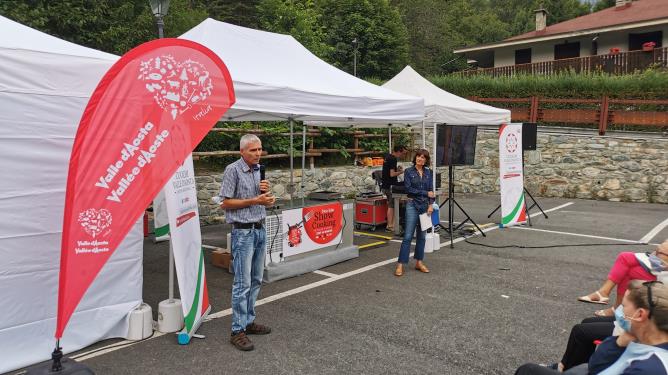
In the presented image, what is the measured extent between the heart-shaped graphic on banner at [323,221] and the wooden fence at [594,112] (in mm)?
11620

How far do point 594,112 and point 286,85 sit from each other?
1359 centimetres

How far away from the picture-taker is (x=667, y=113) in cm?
1443

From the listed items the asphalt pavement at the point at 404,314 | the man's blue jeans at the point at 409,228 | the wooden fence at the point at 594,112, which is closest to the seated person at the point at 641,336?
the asphalt pavement at the point at 404,314

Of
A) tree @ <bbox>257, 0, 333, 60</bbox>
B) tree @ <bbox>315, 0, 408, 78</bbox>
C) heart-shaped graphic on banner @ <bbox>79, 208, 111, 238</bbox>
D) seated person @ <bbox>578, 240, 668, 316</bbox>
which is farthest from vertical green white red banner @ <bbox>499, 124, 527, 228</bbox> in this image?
tree @ <bbox>315, 0, 408, 78</bbox>

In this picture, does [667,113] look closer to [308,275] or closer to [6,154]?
[308,275]

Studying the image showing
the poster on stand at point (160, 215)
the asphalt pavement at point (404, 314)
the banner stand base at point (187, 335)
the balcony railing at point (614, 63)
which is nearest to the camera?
the asphalt pavement at point (404, 314)

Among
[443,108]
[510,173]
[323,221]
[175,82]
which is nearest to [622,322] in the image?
[175,82]

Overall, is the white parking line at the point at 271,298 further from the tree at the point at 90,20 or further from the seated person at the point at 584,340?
the tree at the point at 90,20

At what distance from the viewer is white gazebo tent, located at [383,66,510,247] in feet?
29.0

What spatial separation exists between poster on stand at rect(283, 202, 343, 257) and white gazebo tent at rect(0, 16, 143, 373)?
8.11 ft

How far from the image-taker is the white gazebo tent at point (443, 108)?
29.0ft

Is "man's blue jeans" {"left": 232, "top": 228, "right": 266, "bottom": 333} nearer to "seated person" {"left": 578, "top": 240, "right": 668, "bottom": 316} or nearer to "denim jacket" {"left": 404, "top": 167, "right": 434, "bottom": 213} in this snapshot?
"denim jacket" {"left": 404, "top": 167, "right": 434, "bottom": 213}

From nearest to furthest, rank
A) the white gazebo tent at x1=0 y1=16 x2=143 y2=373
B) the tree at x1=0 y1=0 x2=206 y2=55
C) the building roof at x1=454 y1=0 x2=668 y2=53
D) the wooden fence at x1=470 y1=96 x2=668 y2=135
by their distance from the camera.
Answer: the white gazebo tent at x1=0 y1=16 x2=143 y2=373 < the wooden fence at x1=470 y1=96 x2=668 y2=135 < the tree at x1=0 y1=0 x2=206 y2=55 < the building roof at x1=454 y1=0 x2=668 y2=53

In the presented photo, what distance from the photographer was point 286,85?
5.61 metres
